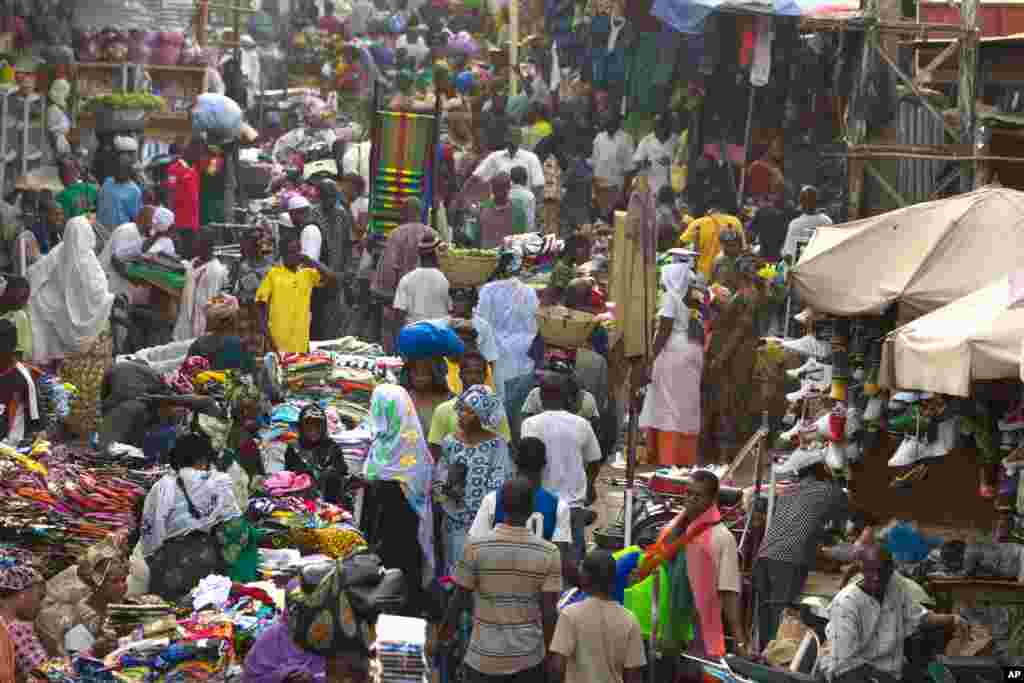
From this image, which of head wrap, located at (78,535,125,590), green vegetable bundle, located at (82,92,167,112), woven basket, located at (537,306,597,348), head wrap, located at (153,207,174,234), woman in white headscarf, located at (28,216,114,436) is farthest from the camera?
green vegetable bundle, located at (82,92,167,112)

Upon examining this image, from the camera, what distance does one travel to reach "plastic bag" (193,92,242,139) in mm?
23438

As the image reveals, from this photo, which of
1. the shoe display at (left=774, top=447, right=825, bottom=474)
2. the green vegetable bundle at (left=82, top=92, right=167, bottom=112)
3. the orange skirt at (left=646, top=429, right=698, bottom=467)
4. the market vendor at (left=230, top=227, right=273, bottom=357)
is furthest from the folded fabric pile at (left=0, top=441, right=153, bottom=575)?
the green vegetable bundle at (left=82, top=92, right=167, bottom=112)

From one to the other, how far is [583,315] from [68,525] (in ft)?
16.2

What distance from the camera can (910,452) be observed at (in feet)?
42.2

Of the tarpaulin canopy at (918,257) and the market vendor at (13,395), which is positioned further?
the tarpaulin canopy at (918,257)

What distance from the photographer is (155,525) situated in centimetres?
1052

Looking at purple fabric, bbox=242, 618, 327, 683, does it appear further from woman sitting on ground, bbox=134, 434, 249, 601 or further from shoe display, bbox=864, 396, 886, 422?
shoe display, bbox=864, 396, 886, 422

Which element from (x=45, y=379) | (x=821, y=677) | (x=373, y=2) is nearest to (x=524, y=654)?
(x=821, y=677)

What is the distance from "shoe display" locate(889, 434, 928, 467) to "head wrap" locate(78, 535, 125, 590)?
4.81 m

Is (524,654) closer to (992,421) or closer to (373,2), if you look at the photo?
(992,421)

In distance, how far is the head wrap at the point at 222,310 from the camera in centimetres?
1407

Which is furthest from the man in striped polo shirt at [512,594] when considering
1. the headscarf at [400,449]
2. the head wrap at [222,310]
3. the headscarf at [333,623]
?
the head wrap at [222,310]

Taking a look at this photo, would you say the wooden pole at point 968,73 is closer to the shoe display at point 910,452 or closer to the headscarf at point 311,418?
the shoe display at point 910,452

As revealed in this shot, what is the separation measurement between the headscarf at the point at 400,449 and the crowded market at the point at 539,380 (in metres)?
0.02
